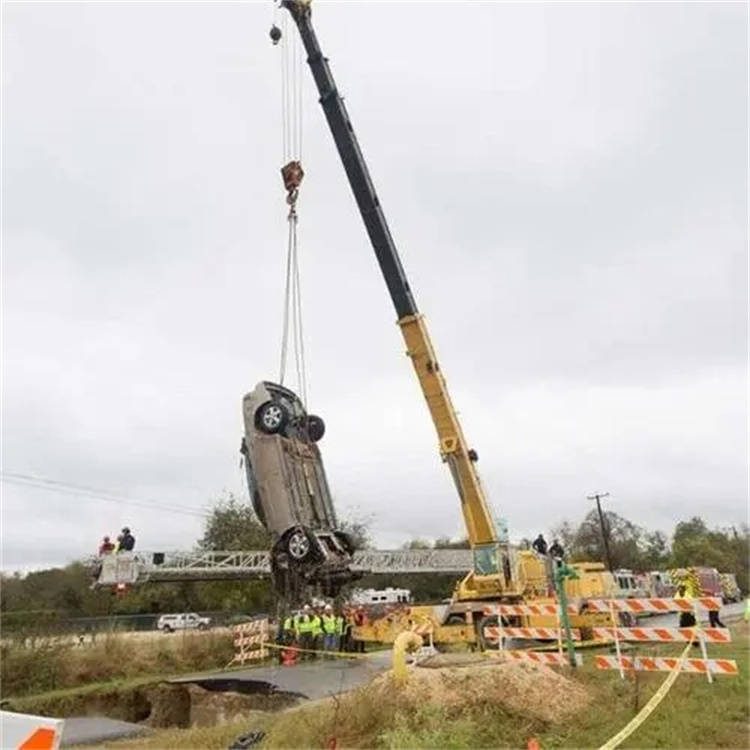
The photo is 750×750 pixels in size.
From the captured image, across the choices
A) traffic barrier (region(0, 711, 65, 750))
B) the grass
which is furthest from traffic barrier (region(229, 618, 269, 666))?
traffic barrier (region(0, 711, 65, 750))

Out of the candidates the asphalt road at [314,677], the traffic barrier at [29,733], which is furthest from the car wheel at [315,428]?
the traffic barrier at [29,733]

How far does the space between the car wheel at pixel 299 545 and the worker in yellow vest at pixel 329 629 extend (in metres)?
2.03

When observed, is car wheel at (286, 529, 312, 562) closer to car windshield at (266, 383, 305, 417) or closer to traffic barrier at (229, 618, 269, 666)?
car windshield at (266, 383, 305, 417)

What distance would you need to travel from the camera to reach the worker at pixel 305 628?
17.2 metres

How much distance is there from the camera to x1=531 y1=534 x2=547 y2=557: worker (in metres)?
18.4

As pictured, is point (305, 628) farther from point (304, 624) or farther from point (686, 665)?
point (686, 665)

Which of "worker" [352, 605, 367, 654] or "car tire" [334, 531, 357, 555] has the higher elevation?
"car tire" [334, 531, 357, 555]

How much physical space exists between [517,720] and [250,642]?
1364cm

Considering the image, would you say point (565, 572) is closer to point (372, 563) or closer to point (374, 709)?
point (374, 709)

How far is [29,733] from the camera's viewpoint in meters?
2.95

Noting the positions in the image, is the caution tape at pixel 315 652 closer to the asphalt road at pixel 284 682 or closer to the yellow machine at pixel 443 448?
the asphalt road at pixel 284 682

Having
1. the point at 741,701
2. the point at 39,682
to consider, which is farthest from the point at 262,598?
the point at 741,701

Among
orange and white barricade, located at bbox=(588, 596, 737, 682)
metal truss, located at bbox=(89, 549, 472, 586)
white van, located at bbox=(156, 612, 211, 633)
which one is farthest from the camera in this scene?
white van, located at bbox=(156, 612, 211, 633)

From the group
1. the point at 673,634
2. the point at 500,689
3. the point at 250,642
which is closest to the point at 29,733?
the point at 500,689
